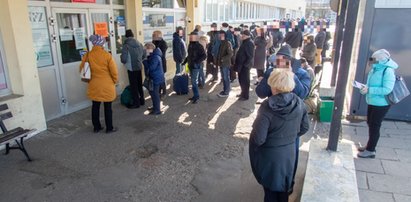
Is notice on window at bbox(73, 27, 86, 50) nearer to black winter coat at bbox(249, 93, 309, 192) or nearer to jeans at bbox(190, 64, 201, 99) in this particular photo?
jeans at bbox(190, 64, 201, 99)

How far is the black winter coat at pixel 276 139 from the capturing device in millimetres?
2695

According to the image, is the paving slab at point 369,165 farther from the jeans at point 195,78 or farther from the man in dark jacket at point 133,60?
the man in dark jacket at point 133,60

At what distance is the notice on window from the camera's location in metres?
6.52

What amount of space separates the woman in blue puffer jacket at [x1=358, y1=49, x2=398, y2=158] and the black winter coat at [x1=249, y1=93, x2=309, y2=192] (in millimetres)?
1904

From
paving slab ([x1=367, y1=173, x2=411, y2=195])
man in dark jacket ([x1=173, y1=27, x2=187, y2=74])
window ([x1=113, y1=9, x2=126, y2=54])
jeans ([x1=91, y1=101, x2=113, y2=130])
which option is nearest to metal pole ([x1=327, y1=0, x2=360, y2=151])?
paving slab ([x1=367, y1=173, x2=411, y2=195])

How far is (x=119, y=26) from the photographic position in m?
7.72

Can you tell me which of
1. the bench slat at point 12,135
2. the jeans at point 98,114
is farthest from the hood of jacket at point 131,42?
the bench slat at point 12,135

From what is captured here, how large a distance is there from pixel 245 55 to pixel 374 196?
14.1 ft

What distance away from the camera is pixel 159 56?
6.41 m

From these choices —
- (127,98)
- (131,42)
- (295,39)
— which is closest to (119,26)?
(131,42)

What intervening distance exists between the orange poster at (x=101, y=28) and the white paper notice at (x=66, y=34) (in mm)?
690

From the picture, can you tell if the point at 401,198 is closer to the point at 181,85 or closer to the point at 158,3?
the point at 181,85

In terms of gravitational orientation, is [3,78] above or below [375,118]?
above

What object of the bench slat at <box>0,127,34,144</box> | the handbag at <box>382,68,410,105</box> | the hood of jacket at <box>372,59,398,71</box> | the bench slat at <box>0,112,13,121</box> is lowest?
the bench slat at <box>0,127,34,144</box>
